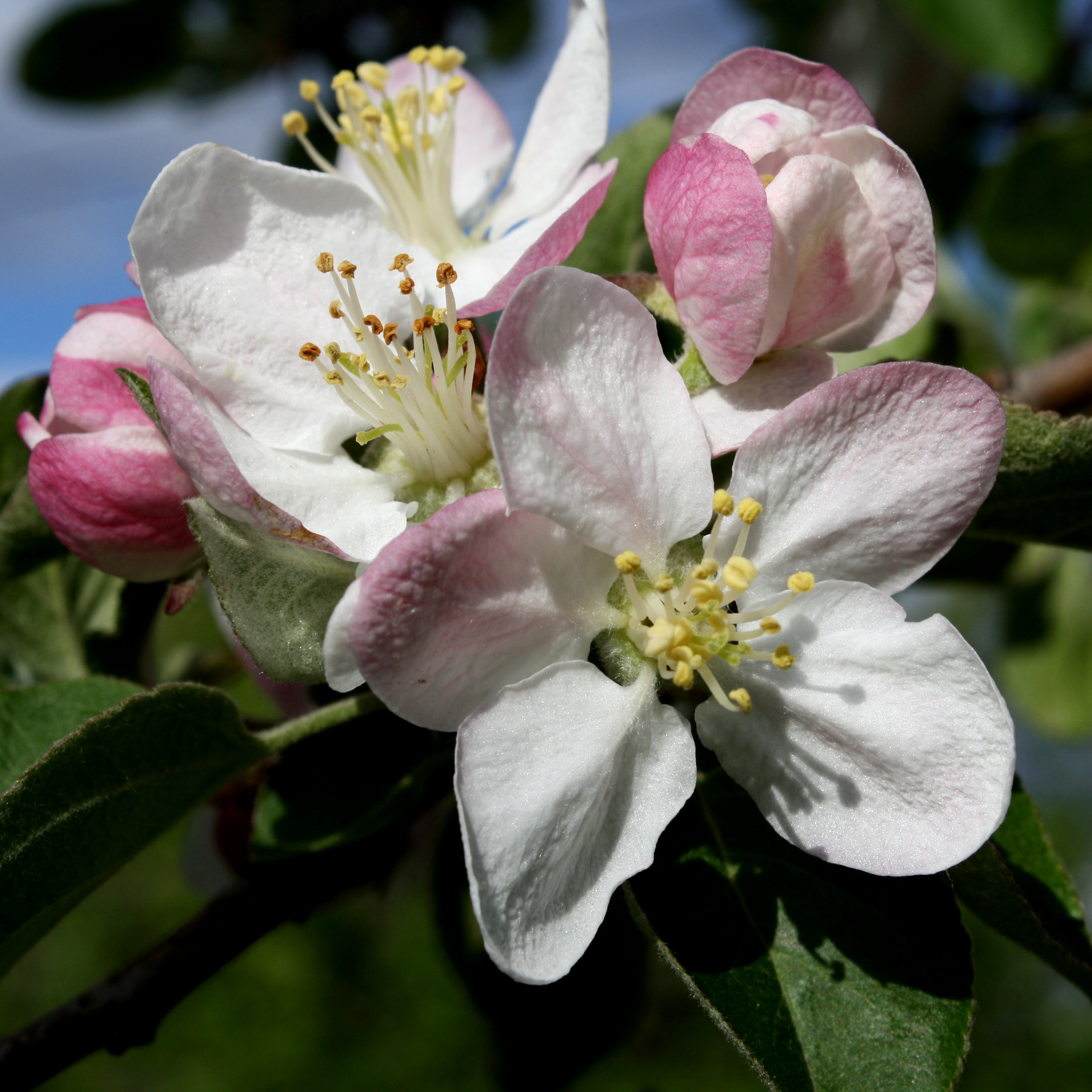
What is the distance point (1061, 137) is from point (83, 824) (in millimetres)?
1767

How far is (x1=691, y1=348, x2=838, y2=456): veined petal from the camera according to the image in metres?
0.74

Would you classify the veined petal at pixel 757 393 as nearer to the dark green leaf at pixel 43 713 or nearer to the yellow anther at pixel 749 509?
the yellow anther at pixel 749 509

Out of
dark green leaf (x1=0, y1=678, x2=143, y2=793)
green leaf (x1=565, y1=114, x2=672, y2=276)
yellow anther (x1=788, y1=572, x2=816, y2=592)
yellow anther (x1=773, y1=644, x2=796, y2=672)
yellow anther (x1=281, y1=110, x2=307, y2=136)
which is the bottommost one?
dark green leaf (x1=0, y1=678, x2=143, y2=793)

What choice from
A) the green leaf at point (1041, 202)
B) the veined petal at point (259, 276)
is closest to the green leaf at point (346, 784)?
the veined petal at point (259, 276)

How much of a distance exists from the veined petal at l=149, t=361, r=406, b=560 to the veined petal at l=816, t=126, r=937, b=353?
1.21 feet

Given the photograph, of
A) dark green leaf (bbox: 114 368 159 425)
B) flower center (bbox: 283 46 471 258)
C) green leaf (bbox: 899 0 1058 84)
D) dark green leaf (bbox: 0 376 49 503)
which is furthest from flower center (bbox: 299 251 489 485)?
green leaf (bbox: 899 0 1058 84)

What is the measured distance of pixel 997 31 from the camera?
1774 mm

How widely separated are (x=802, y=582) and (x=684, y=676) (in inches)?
3.9

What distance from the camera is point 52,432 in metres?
0.86

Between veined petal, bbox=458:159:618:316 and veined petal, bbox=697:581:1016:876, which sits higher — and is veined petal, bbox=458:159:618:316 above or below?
above

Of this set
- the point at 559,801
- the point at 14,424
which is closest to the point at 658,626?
the point at 559,801

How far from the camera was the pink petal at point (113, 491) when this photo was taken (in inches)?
30.9

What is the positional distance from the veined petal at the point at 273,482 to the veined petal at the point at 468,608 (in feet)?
0.35

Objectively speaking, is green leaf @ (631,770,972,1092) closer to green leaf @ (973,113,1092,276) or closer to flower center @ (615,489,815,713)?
flower center @ (615,489,815,713)
